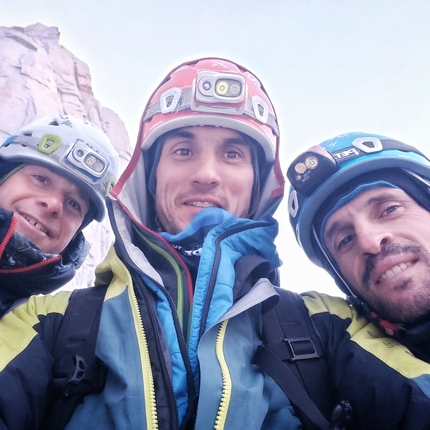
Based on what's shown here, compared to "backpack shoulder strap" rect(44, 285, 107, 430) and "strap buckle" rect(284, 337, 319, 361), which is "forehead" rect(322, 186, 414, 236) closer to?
"strap buckle" rect(284, 337, 319, 361)

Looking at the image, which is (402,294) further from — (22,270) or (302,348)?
(22,270)

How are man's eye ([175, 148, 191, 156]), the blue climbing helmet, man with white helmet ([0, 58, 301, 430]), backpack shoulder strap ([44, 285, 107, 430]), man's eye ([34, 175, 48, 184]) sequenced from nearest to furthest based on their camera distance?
man with white helmet ([0, 58, 301, 430]), backpack shoulder strap ([44, 285, 107, 430]), the blue climbing helmet, man's eye ([175, 148, 191, 156]), man's eye ([34, 175, 48, 184])

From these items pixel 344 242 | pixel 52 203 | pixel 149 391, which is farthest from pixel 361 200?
pixel 52 203

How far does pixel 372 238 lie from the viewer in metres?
2.35

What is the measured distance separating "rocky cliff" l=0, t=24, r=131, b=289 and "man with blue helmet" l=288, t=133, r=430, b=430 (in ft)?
37.4

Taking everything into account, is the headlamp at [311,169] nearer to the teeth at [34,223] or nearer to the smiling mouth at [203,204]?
the smiling mouth at [203,204]

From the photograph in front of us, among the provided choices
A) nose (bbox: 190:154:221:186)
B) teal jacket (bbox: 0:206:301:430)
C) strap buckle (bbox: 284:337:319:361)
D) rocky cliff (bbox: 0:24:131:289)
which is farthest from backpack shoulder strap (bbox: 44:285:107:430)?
rocky cliff (bbox: 0:24:131:289)

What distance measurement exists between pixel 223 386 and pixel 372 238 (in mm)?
1479

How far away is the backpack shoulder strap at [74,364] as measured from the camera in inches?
68.2

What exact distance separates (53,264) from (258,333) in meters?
1.91

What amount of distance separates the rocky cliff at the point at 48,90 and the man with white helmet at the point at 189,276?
10.6 meters

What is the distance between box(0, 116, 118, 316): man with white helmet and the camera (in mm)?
3006

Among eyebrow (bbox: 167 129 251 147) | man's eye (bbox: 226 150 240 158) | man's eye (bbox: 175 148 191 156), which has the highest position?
eyebrow (bbox: 167 129 251 147)

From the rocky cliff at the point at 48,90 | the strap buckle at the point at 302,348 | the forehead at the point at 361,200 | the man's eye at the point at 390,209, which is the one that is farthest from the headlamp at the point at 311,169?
the rocky cliff at the point at 48,90
